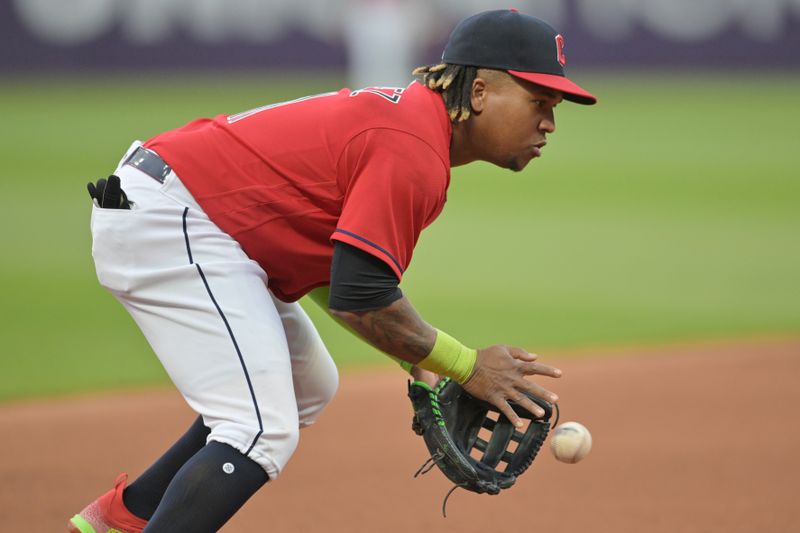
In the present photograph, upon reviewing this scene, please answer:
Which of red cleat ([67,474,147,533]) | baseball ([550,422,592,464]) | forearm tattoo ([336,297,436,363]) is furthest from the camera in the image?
red cleat ([67,474,147,533])

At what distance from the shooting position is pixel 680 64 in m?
24.4

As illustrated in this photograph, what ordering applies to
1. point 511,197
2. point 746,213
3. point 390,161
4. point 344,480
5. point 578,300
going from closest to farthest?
point 390,161 < point 344,480 < point 578,300 < point 746,213 < point 511,197

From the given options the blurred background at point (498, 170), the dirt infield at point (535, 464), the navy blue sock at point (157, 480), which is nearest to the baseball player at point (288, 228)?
the navy blue sock at point (157, 480)

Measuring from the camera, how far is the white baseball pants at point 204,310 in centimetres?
307

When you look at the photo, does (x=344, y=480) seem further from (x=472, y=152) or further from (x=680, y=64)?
(x=680, y=64)

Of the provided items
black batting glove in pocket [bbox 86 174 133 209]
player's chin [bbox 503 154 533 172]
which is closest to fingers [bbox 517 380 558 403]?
player's chin [bbox 503 154 533 172]

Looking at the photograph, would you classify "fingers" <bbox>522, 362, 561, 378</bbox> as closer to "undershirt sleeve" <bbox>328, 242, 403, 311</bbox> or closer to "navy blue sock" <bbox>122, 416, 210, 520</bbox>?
"undershirt sleeve" <bbox>328, 242, 403, 311</bbox>

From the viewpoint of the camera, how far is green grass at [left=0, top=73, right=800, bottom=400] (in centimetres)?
783

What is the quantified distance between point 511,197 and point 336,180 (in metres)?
10.6

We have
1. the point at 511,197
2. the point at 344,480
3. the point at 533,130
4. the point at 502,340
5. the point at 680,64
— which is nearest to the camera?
the point at 533,130

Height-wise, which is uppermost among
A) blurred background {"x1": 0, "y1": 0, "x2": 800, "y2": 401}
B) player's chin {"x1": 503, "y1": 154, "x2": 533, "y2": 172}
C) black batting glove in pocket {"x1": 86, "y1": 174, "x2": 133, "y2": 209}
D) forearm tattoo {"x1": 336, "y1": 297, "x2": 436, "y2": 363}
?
player's chin {"x1": 503, "y1": 154, "x2": 533, "y2": 172}

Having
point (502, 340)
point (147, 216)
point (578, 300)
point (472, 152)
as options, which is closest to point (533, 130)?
point (472, 152)

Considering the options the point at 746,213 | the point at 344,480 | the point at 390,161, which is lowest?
the point at 746,213

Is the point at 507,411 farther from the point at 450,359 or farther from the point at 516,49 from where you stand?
the point at 516,49
